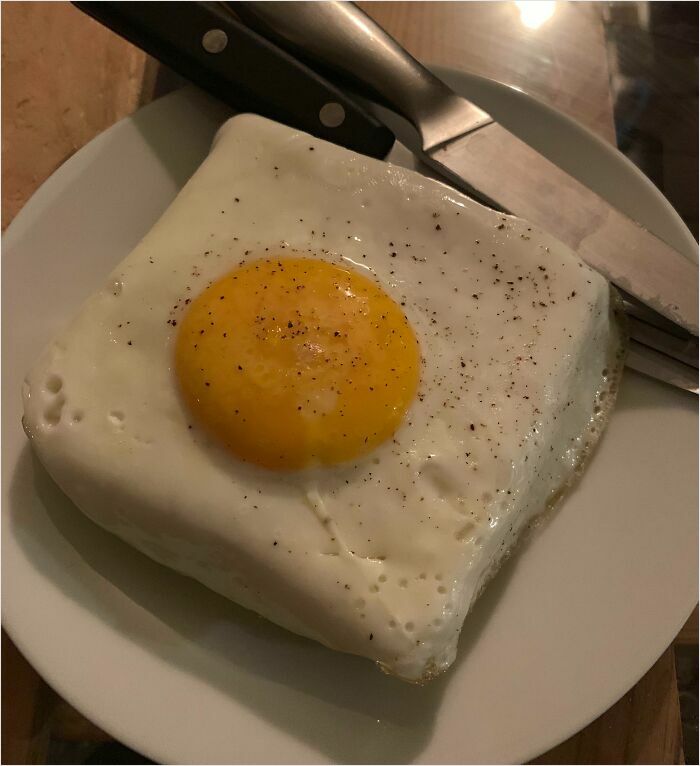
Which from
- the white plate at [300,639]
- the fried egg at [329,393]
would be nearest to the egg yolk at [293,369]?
the fried egg at [329,393]

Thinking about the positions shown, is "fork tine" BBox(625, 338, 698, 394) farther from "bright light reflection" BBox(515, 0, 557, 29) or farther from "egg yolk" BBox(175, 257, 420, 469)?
"bright light reflection" BBox(515, 0, 557, 29)

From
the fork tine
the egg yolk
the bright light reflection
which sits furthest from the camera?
the bright light reflection

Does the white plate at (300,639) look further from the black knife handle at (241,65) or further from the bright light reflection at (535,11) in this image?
the bright light reflection at (535,11)

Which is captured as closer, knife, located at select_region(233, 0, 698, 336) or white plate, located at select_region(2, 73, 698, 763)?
white plate, located at select_region(2, 73, 698, 763)

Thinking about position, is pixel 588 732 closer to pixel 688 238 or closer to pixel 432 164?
pixel 688 238

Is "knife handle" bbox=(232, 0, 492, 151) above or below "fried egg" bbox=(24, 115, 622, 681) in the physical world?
above

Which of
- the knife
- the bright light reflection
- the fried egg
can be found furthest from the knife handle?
the bright light reflection

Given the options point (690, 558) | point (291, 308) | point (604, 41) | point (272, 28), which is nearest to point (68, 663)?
point (291, 308)

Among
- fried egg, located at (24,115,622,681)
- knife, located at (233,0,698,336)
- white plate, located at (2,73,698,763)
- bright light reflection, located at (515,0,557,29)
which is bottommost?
white plate, located at (2,73,698,763)
